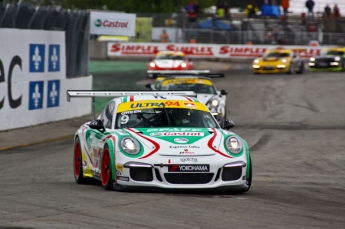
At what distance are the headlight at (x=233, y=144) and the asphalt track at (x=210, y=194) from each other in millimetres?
510

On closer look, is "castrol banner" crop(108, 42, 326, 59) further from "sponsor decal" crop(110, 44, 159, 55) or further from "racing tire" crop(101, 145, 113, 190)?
"racing tire" crop(101, 145, 113, 190)

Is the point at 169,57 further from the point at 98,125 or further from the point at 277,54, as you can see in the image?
the point at 98,125

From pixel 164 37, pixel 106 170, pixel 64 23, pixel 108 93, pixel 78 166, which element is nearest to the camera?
pixel 106 170

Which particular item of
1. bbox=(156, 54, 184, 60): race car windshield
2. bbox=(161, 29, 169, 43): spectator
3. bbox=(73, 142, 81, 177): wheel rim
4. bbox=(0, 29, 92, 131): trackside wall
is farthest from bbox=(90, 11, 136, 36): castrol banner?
bbox=(161, 29, 169, 43): spectator

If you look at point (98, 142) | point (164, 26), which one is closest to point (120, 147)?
point (98, 142)

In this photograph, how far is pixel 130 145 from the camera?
9953 mm

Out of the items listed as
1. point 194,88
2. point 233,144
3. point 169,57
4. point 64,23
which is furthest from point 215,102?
point 169,57

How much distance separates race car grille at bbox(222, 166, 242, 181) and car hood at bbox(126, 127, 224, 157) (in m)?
0.25

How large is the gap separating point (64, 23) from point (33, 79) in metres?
3.30

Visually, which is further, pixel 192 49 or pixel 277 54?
pixel 192 49

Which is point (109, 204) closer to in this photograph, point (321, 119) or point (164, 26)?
point (321, 119)

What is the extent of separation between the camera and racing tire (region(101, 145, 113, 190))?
10070 mm

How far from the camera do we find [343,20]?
58969 millimetres

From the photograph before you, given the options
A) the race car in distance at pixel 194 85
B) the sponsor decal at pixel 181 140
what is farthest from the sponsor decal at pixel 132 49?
the sponsor decal at pixel 181 140
